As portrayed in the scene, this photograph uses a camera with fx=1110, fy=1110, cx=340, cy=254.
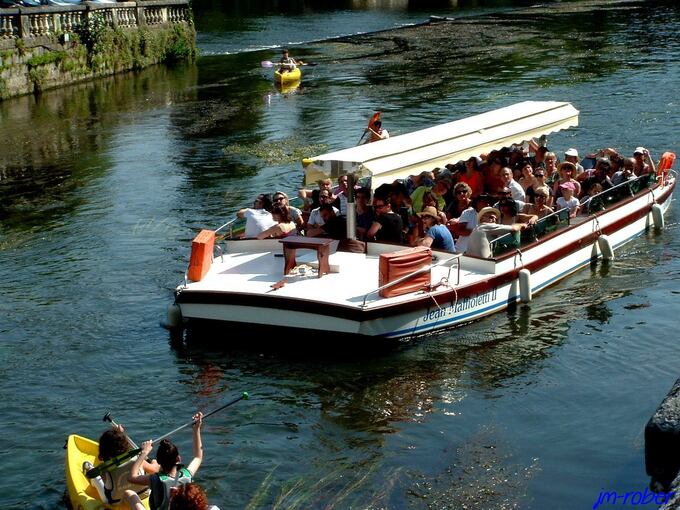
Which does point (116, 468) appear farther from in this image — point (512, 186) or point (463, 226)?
point (512, 186)

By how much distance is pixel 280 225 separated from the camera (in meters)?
17.2

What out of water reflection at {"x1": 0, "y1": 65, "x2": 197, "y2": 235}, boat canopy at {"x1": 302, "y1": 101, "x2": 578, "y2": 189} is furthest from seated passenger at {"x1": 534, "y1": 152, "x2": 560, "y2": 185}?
water reflection at {"x1": 0, "y1": 65, "x2": 197, "y2": 235}

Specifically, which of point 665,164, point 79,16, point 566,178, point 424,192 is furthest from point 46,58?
point 566,178

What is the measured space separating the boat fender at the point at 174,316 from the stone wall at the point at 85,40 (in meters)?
23.7

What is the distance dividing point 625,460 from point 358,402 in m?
3.39

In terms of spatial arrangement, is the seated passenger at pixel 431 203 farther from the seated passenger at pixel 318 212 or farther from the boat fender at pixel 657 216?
the boat fender at pixel 657 216

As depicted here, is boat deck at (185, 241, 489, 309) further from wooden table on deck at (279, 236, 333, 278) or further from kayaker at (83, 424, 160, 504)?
kayaker at (83, 424, 160, 504)

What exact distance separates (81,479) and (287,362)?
4.58m

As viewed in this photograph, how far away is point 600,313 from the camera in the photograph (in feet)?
55.5

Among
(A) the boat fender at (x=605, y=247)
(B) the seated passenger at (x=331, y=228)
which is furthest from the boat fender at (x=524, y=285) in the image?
(B) the seated passenger at (x=331, y=228)

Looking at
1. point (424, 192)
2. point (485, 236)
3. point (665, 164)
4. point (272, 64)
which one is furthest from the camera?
point (272, 64)

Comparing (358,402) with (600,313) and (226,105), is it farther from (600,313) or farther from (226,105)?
(226,105)

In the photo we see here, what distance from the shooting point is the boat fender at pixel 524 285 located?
54.5 ft

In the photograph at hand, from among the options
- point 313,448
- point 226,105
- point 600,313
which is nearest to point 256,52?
point 226,105
